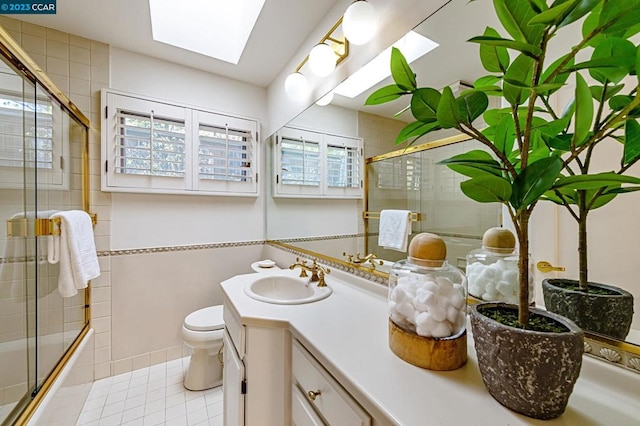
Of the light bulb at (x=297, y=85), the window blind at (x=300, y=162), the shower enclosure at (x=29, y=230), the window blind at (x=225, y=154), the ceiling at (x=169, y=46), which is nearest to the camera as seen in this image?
the shower enclosure at (x=29, y=230)

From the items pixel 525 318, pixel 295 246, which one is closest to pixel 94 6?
pixel 295 246

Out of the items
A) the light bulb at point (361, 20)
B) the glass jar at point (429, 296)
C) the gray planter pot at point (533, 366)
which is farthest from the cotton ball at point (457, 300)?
the light bulb at point (361, 20)

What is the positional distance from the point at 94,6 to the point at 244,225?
166 cm

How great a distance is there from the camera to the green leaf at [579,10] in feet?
1.21

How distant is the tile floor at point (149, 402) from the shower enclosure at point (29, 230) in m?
0.39

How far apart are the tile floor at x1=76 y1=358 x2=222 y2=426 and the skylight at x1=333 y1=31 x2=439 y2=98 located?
6.53 feet

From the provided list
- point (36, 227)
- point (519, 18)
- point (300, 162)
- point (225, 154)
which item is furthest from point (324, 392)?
point (225, 154)

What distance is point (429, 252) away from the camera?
691 millimetres

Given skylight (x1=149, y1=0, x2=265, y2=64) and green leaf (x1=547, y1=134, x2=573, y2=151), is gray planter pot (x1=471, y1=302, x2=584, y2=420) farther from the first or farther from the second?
skylight (x1=149, y1=0, x2=265, y2=64)

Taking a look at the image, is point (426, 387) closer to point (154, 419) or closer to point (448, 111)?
point (448, 111)

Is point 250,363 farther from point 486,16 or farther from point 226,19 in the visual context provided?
point 226,19

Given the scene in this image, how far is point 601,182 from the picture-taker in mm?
419

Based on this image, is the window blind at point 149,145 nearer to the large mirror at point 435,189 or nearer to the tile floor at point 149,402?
the large mirror at point 435,189

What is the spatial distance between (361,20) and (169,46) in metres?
1.43
